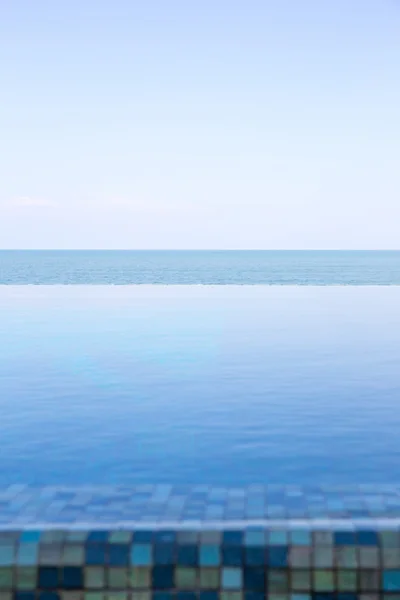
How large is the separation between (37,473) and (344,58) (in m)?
17.3

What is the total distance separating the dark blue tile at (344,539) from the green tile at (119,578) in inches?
32.4

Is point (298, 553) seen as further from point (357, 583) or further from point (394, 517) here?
point (394, 517)

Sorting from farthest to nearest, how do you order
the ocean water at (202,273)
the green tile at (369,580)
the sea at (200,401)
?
the ocean water at (202,273), the sea at (200,401), the green tile at (369,580)

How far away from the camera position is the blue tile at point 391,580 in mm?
3088

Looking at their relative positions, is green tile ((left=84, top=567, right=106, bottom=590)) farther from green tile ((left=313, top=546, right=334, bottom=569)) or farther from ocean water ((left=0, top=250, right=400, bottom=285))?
ocean water ((left=0, top=250, right=400, bottom=285))

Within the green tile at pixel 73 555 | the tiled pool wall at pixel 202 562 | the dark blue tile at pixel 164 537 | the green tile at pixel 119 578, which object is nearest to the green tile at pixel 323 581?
the tiled pool wall at pixel 202 562

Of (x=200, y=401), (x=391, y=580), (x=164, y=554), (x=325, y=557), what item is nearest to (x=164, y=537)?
(x=164, y=554)

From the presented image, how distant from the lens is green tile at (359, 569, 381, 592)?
308cm

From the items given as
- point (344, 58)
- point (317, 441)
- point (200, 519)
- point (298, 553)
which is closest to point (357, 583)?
point (298, 553)

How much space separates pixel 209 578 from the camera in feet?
10.2

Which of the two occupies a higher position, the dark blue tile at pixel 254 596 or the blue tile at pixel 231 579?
the blue tile at pixel 231 579

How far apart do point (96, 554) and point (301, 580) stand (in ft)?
2.63

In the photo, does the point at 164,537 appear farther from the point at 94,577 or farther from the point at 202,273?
the point at 202,273

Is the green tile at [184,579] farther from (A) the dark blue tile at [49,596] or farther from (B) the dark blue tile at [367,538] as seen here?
(B) the dark blue tile at [367,538]
